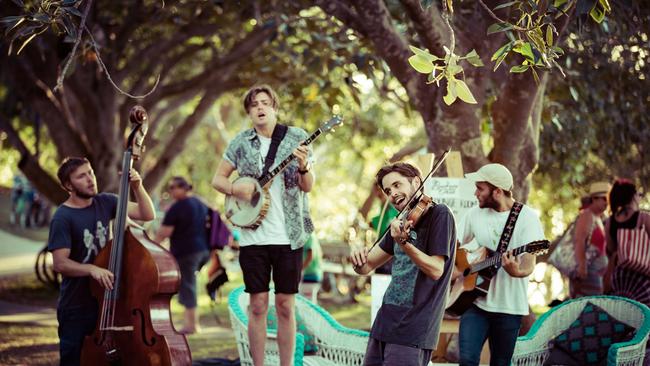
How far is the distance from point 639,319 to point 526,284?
1.30 meters

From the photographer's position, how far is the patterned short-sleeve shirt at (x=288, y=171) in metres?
5.98

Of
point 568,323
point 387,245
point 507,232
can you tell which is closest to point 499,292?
point 507,232

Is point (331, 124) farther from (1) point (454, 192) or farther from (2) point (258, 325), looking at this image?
(1) point (454, 192)

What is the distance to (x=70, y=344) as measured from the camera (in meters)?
6.05

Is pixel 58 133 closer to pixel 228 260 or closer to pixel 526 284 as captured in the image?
pixel 228 260

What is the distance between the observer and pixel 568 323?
7184mm

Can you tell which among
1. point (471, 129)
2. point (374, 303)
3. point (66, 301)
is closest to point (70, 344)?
point (66, 301)

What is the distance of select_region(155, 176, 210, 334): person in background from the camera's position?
11.2 metres

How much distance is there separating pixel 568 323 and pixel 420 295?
9.39ft

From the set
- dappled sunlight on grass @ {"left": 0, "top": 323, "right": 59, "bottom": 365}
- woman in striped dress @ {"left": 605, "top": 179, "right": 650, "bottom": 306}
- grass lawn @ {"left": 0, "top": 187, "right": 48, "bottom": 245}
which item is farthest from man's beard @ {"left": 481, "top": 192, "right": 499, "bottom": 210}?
grass lawn @ {"left": 0, "top": 187, "right": 48, "bottom": 245}

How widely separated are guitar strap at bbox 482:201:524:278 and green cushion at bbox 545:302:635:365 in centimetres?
158

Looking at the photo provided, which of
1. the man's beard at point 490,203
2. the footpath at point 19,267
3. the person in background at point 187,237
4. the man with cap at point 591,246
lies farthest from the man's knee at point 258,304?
the footpath at point 19,267

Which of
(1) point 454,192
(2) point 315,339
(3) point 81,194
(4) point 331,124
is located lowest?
(2) point 315,339

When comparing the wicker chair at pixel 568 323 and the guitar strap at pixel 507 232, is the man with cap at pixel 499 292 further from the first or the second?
the wicker chair at pixel 568 323
